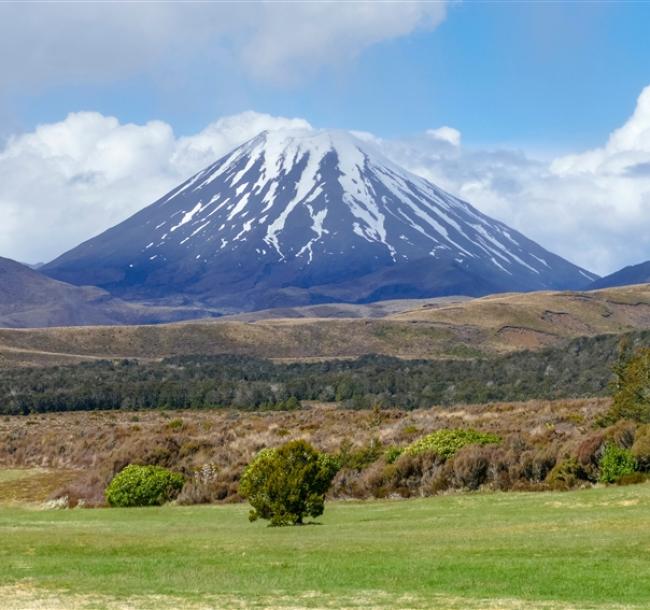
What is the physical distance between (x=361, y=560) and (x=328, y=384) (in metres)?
61.6

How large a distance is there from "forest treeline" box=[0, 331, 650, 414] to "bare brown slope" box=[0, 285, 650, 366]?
90.4 feet

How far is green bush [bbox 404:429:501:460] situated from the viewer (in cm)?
3106

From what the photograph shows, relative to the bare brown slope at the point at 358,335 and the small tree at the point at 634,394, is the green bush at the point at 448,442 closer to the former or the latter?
the small tree at the point at 634,394

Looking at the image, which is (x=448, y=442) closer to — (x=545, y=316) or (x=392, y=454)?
(x=392, y=454)

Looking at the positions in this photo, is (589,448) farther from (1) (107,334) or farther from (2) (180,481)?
(1) (107,334)

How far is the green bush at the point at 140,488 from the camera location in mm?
30562

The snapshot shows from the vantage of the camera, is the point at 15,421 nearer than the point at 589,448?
No

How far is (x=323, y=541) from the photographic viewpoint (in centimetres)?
1978

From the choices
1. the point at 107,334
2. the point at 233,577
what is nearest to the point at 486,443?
the point at 233,577

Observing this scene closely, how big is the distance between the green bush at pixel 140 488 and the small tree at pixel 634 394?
44.6 feet

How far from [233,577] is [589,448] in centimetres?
1498

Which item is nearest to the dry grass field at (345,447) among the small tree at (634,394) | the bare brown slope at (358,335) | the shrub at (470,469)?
the shrub at (470,469)

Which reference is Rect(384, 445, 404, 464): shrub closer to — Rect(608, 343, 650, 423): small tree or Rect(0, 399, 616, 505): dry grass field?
Rect(0, 399, 616, 505): dry grass field

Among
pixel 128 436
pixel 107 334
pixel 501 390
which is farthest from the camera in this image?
pixel 107 334
